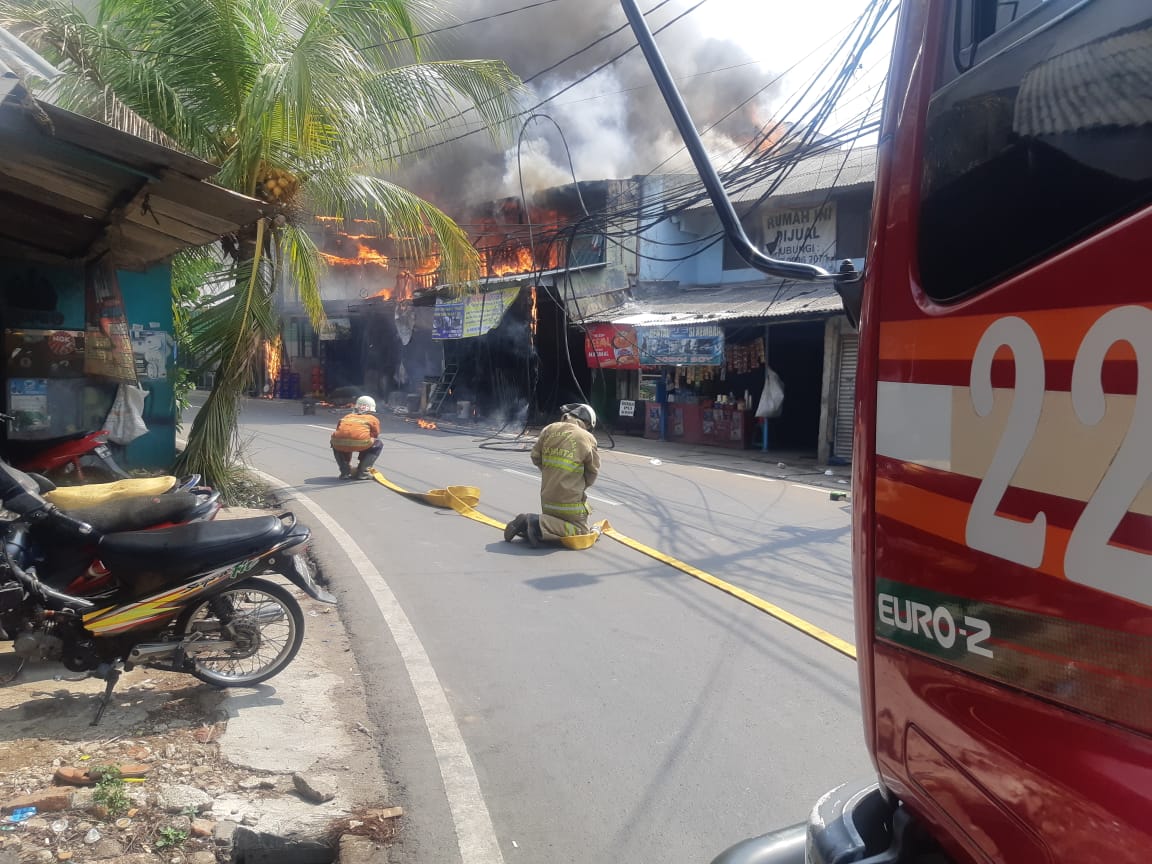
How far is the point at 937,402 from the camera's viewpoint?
1443 mm

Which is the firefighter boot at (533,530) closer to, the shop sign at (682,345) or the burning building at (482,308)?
the shop sign at (682,345)

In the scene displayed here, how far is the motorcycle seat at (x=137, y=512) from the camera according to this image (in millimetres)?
4230

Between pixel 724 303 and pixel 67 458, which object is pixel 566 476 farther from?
pixel 724 303

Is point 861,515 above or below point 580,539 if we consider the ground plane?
above

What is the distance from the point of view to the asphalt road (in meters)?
3.33

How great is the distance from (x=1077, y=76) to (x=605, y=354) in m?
18.4

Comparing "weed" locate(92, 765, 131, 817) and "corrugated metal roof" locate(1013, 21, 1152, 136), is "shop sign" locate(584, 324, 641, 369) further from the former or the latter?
"corrugated metal roof" locate(1013, 21, 1152, 136)

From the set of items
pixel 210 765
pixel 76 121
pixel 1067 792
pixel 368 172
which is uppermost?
pixel 368 172

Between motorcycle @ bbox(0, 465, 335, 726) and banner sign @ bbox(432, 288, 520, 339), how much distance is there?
57.4ft

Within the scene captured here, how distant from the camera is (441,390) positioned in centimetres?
2592

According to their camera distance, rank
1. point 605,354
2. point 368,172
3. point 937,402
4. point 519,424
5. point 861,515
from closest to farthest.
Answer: point 937,402, point 861,515, point 368,172, point 605,354, point 519,424

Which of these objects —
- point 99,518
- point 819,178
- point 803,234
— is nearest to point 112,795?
point 99,518

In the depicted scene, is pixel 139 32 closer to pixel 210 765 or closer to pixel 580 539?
pixel 580 539

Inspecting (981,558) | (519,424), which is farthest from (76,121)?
(519,424)
